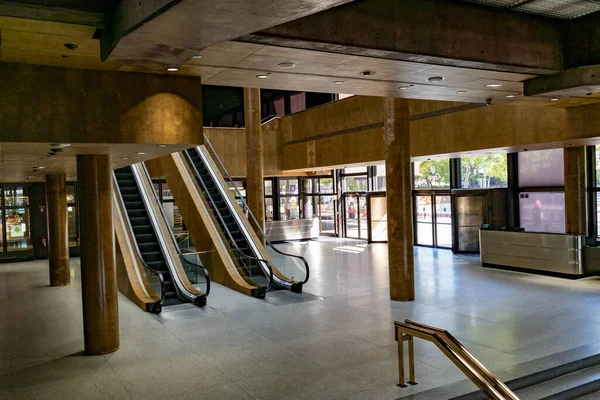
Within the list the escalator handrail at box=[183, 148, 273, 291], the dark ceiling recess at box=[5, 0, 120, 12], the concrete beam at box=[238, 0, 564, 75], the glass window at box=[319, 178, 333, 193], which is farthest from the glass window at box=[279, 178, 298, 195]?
the dark ceiling recess at box=[5, 0, 120, 12]

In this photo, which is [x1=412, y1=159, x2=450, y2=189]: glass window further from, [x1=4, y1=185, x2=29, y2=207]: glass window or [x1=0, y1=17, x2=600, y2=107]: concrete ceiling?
[x1=4, y1=185, x2=29, y2=207]: glass window

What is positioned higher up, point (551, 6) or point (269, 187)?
point (551, 6)

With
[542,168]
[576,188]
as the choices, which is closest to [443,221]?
[542,168]

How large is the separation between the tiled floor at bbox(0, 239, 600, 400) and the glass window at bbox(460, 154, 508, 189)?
5445 millimetres

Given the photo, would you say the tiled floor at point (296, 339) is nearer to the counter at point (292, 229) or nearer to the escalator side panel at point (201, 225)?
the escalator side panel at point (201, 225)

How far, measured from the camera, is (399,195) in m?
10.5

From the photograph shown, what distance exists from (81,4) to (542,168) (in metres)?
14.8

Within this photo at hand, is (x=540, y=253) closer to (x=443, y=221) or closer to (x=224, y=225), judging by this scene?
(x=443, y=221)

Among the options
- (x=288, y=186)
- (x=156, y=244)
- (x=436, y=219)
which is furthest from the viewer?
(x=288, y=186)

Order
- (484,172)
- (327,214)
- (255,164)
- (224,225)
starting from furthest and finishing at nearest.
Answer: (327,214) → (484,172) → (255,164) → (224,225)

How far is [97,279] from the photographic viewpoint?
7648mm

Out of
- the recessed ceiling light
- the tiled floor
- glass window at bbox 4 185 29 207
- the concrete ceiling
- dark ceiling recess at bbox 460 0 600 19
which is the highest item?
dark ceiling recess at bbox 460 0 600 19

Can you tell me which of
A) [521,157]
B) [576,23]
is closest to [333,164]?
[521,157]

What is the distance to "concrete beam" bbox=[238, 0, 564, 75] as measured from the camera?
5.26 m
